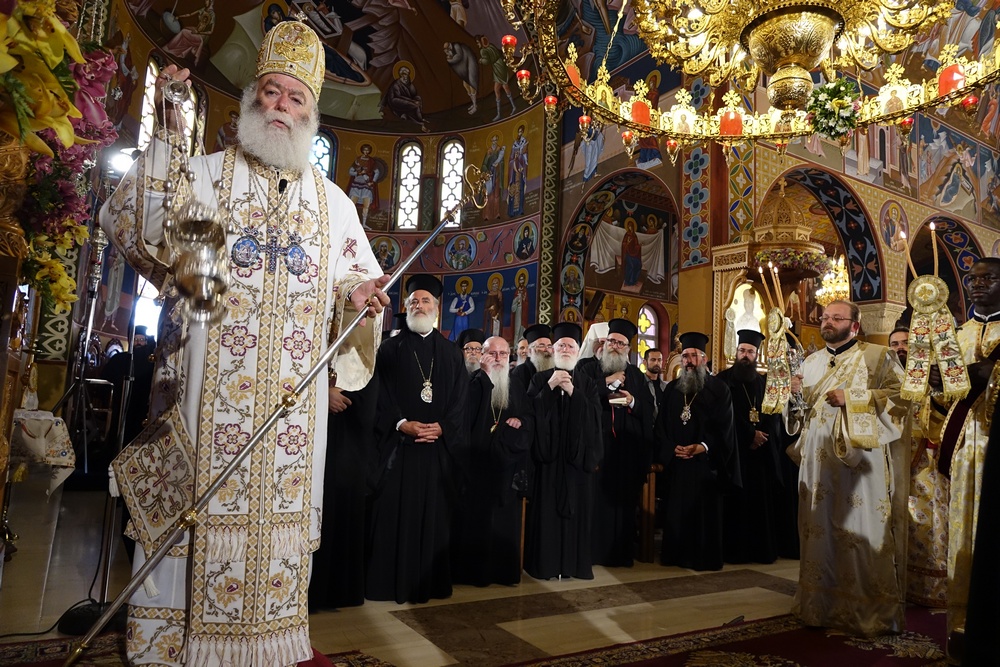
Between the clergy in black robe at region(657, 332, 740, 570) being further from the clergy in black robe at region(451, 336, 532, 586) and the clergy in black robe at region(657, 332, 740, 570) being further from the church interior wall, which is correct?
the church interior wall

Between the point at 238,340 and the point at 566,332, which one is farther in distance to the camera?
the point at 566,332

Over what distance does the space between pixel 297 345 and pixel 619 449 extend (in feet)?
16.8

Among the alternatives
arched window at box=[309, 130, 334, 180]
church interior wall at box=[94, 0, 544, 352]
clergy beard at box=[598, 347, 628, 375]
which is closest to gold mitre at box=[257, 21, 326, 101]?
clergy beard at box=[598, 347, 628, 375]

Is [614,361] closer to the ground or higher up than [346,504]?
higher up

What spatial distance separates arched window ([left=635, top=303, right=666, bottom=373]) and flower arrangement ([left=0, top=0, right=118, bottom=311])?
1742 centimetres

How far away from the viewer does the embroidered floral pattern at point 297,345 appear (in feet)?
7.93

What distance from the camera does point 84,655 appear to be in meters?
3.18

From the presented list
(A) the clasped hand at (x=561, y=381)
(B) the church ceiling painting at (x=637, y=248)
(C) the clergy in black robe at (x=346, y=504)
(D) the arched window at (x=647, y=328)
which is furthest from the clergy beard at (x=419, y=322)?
(D) the arched window at (x=647, y=328)

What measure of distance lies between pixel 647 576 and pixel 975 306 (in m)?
3.56

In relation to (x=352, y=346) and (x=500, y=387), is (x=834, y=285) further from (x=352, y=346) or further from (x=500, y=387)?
(x=352, y=346)

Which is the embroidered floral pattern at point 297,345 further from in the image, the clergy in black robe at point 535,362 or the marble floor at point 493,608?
the clergy in black robe at point 535,362

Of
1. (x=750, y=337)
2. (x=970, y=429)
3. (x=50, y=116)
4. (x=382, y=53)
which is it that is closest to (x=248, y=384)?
(x=50, y=116)

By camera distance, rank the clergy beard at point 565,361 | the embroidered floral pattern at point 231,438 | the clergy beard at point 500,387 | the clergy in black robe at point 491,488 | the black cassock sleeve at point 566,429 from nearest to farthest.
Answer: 1. the embroidered floral pattern at point 231,438
2. the clergy in black robe at point 491,488
3. the clergy beard at point 500,387
4. the black cassock sleeve at point 566,429
5. the clergy beard at point 565,361

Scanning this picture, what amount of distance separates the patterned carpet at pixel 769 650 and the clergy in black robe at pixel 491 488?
1890 millimetres
